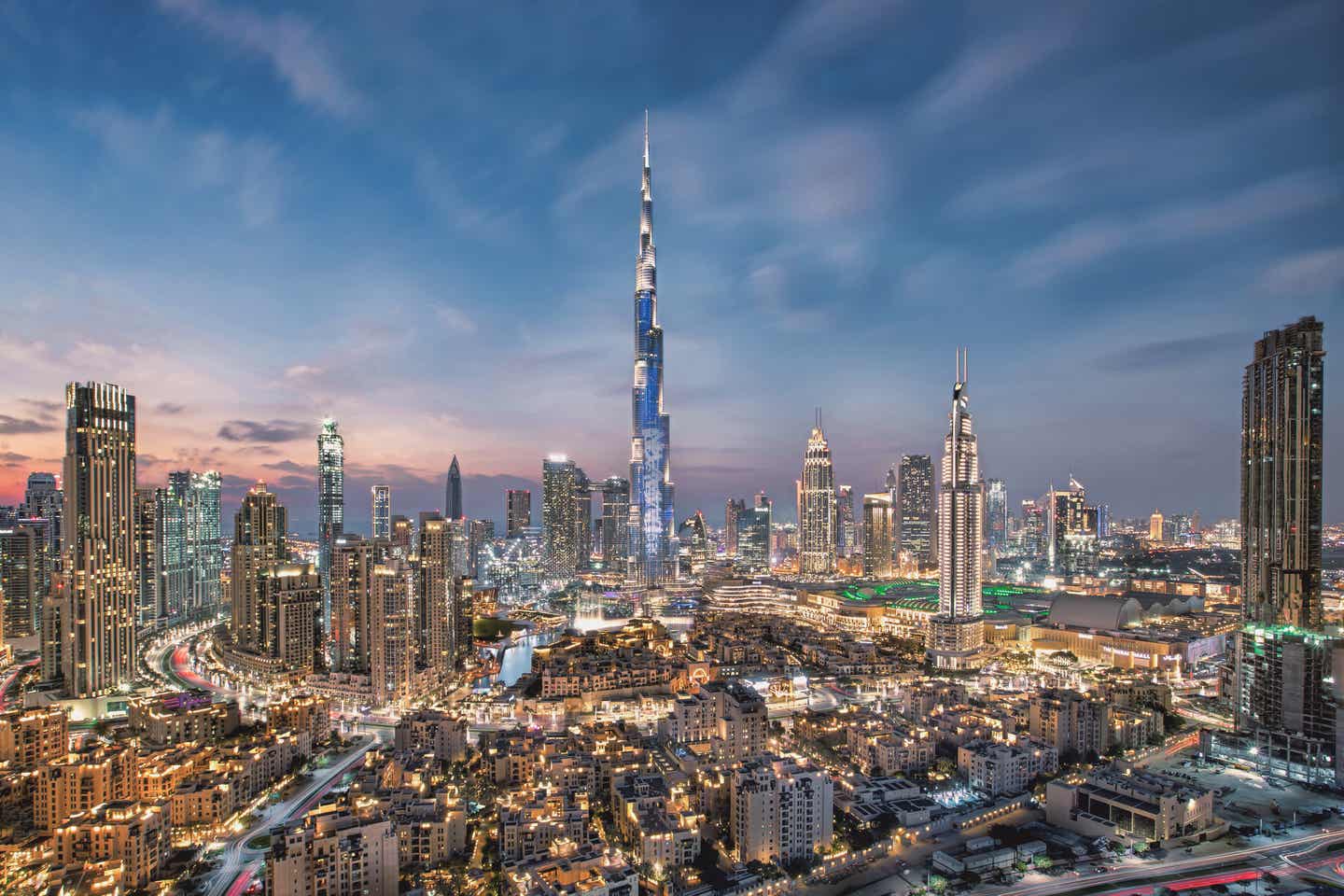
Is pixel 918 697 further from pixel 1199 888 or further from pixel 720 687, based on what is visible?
pixel 1199 888

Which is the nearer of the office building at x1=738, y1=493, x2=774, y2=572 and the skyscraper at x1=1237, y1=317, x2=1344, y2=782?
the skyscraper at x1=1237, y1=317, x2=1344, y2=782

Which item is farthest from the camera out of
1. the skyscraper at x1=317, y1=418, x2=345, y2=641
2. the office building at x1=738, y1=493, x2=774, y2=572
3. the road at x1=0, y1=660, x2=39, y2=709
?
the office building at x1=738, y1=493, x2=774, y2=572

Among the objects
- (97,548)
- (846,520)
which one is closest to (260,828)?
(97,548)

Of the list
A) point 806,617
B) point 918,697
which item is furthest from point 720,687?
point 806,617

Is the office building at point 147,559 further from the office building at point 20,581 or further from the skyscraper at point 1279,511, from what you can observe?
the skyscraper at point 1279,511

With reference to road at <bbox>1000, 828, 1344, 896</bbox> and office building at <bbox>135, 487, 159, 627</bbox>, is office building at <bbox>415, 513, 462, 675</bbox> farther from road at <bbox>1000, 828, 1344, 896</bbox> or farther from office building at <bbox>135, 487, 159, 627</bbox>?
road at <bbox>1000, 828, 1344, 896</bbox>

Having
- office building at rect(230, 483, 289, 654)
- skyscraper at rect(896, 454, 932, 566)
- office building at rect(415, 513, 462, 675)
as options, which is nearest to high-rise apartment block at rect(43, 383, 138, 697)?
office building at rect(230, 483, 289, 654)

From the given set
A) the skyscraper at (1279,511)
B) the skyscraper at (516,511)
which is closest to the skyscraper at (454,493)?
the skyscraper at (516,511)
